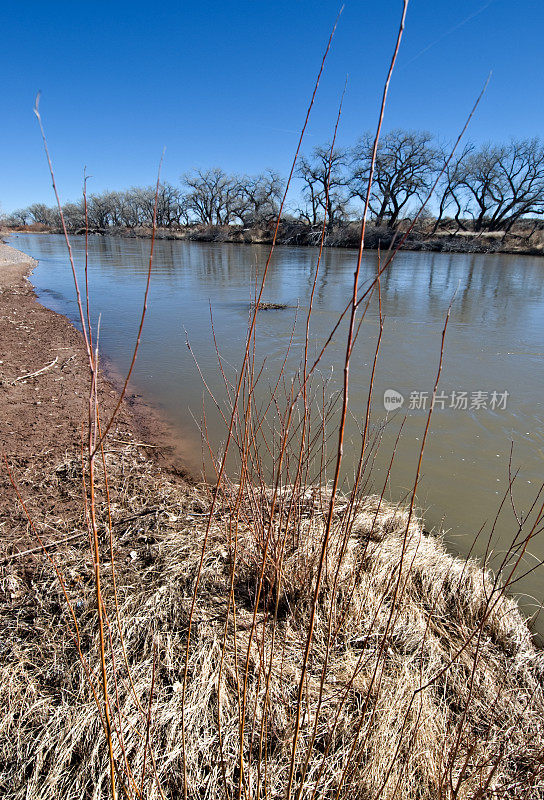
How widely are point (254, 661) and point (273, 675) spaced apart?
104 mm

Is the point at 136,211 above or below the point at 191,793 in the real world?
above

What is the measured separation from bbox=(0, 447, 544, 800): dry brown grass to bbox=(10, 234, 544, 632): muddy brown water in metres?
0.83

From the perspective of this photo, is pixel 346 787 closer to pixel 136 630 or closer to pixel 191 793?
pixel 191 793

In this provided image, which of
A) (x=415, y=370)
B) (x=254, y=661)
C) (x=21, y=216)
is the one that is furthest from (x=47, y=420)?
(x=21, y=216)

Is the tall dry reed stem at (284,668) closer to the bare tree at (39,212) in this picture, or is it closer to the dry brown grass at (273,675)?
the dry brown grass at (273,675)

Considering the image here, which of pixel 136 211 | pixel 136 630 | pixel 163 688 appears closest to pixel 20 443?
pixel 136 630

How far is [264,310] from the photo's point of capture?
9.82 m

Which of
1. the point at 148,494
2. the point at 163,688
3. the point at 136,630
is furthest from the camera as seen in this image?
the point at 148,494

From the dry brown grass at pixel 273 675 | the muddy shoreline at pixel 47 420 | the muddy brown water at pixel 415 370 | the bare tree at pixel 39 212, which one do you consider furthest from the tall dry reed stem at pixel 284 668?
the bare tree at pixel 39 212

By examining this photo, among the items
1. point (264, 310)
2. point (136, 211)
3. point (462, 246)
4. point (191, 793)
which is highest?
point (136, 211)

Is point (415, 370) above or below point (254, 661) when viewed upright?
above

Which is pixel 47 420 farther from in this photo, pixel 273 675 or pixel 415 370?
pixel 415 370

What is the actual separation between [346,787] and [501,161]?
47.4m

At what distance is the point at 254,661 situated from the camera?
1.69 metres
